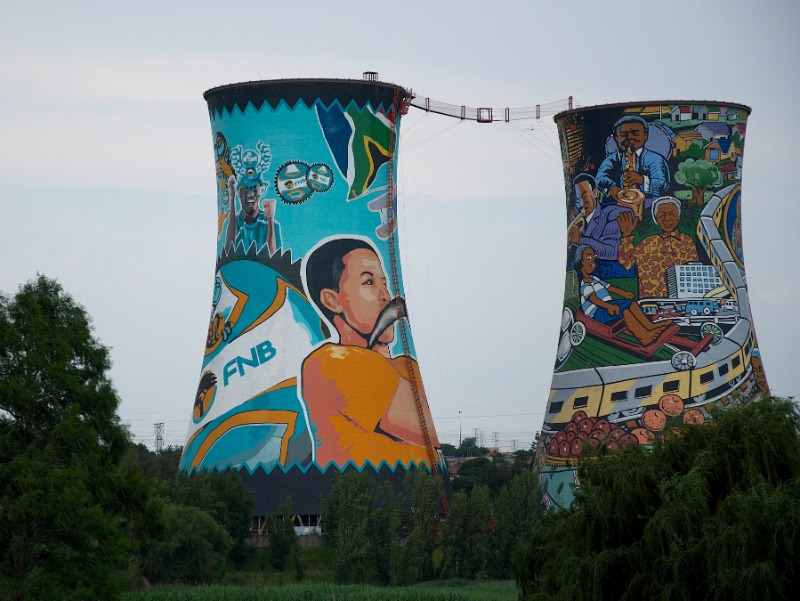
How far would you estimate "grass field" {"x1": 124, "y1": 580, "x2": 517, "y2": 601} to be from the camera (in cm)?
2839

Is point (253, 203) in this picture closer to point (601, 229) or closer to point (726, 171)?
point (601, 229)

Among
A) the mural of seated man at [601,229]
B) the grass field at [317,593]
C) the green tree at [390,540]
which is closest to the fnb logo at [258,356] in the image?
the green tree at [390,540]

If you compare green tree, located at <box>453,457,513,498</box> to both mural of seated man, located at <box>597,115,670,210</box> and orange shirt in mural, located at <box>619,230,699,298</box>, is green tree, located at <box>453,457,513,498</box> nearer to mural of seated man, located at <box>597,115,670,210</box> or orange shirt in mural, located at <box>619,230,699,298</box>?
orange shirt in mural, located at <box>619,230,699,298</box>

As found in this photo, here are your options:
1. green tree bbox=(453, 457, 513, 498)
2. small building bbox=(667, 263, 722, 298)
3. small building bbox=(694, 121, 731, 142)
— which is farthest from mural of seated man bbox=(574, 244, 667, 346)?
green tree bbox=(453, 457, 513, 498)

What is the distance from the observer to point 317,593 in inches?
1133

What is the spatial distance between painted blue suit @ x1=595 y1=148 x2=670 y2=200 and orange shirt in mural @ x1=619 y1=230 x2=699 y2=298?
3.24ft

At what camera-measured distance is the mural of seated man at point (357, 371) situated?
1412 inches

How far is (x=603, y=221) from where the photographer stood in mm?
36562

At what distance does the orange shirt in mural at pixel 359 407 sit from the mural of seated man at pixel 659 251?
5.46m

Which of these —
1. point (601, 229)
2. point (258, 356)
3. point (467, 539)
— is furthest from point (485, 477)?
point (467, 539)

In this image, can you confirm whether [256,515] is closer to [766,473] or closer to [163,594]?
[163,594]

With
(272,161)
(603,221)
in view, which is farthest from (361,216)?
(603,221)

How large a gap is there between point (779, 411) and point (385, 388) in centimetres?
1699

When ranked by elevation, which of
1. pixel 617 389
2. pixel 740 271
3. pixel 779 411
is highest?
pixel 740 271
